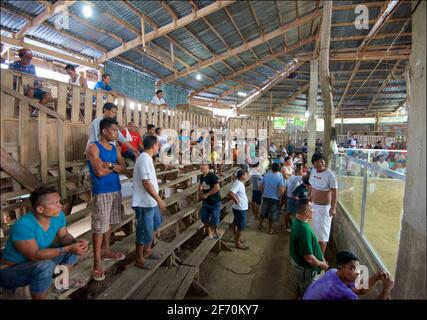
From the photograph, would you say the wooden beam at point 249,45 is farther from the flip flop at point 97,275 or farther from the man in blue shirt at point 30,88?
the flip flop at point 97,275

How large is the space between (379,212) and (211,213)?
3094mm

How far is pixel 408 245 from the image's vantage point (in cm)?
204

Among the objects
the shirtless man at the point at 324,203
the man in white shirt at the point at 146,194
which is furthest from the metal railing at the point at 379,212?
the man in white shirt at the point at 146,194

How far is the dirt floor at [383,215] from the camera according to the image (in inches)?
134

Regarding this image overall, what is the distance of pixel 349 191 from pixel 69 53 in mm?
8657

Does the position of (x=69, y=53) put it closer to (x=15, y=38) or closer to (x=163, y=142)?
(x=15, y=38)

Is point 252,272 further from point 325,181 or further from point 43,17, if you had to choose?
point 43,17

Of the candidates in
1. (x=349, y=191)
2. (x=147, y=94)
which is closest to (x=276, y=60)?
(x=147, y=94)

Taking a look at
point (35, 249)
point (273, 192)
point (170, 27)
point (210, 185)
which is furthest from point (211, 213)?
point (170, 27)

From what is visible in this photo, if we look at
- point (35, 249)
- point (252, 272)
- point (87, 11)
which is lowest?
point (252, 272)

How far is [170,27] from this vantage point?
7.34m

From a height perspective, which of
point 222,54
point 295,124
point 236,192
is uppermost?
point 222,54

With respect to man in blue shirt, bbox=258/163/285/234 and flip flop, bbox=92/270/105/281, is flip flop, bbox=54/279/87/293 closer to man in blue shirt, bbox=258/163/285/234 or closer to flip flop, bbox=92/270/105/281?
flip flop, bbox=92/270/105/281

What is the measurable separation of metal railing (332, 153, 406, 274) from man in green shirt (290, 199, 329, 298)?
0.84m
